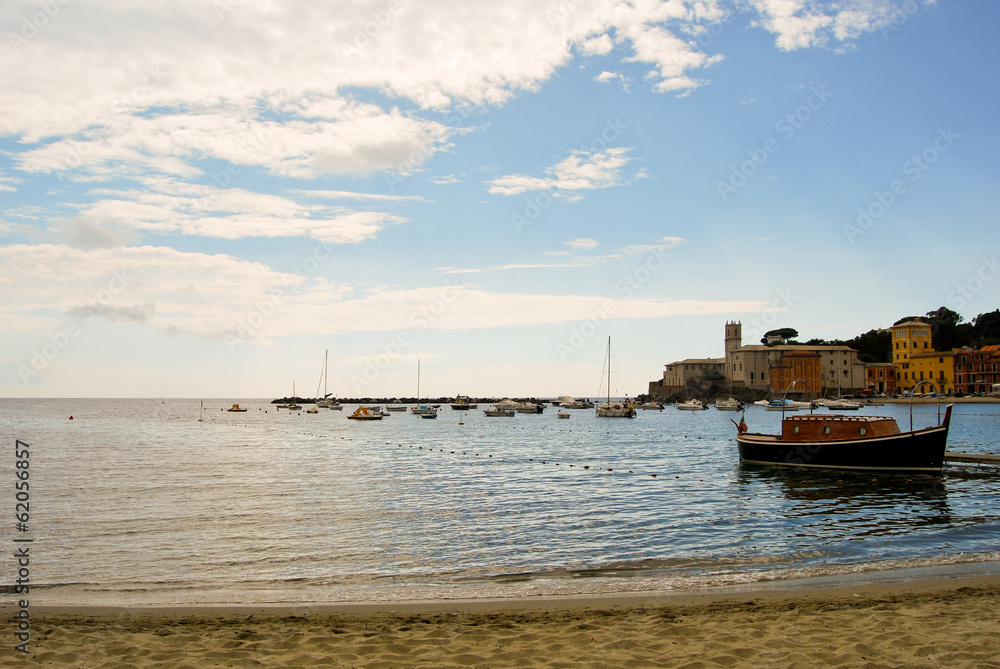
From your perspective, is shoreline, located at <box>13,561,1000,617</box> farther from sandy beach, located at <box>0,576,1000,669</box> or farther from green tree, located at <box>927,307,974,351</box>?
green tree, located at <box>927,307,974,351</box>

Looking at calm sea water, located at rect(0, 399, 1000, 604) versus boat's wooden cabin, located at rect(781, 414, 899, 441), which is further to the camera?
Answer: boat's wooden cabin, located at rect(781, 414, 899, 441)

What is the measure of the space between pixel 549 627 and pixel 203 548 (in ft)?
40.0

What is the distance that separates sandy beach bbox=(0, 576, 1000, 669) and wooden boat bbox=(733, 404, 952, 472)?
2342 centimetres

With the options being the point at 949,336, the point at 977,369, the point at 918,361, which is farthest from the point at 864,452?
the point at 949,336

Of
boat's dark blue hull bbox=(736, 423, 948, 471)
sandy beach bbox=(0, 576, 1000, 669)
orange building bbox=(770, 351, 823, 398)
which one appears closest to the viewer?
sandy beach bbox=(0, 576, 1000, 669)

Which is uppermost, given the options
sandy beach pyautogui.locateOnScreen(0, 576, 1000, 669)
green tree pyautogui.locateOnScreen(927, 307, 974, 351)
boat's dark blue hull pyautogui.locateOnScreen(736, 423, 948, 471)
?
green tree pyautogui.locateOnScreen(927, 307, 974, 351)

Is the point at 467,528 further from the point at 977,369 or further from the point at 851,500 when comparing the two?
the point at 977,369

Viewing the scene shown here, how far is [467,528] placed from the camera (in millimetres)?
21688

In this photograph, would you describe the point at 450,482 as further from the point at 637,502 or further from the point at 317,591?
the point at 317,591

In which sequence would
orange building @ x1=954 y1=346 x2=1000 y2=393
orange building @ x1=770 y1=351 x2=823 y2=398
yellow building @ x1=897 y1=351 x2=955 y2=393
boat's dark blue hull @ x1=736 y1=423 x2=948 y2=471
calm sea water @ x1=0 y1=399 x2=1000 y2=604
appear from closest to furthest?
calm sea water @ x1=0 y1=399 x2=1000 y2=604 → boat's dark blue hull @ x1=736 y1=423 x2=948 y2=471 → orange building @ x1=954 y1=346 x2=1000 y2=393 → yellow building @ x1=897 y1=351 x2=955 y2=393 → orange building @ x1=770 y1=351 x2=823 y2=398

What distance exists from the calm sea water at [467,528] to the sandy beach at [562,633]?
1.79 meters

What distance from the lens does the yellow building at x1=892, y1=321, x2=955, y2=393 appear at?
548ft

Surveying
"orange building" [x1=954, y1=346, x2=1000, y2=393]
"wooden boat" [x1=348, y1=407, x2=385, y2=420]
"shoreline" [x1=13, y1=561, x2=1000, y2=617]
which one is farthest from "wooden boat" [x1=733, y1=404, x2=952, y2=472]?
"orange building" [x1=954, y1=346, x2=1000, y2=393]

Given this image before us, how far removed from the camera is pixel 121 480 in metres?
35.5
